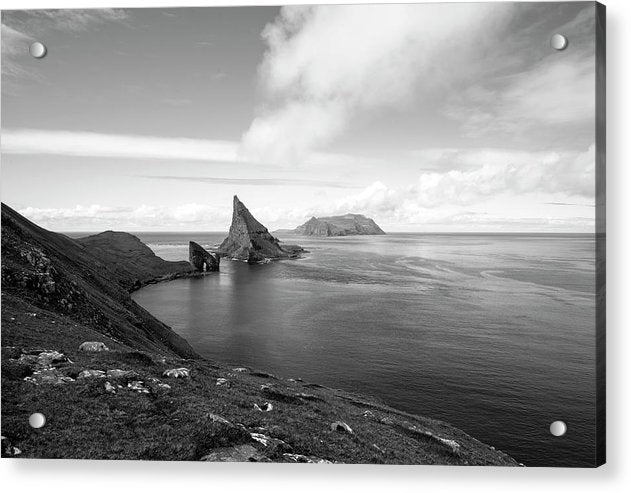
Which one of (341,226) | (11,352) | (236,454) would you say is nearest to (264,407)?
(236,454)

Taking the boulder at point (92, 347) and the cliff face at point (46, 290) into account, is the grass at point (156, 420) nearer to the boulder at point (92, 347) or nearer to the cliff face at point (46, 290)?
the boulder at point (92, 347)

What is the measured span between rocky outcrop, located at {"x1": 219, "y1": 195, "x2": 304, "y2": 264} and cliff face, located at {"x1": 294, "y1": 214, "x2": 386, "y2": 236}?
2.50m

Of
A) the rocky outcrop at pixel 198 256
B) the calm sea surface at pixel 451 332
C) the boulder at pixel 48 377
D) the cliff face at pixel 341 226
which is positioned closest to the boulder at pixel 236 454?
the boulder at pixel 48 377

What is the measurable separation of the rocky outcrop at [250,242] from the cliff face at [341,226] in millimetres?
2503

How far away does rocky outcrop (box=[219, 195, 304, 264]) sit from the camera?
17730 mm

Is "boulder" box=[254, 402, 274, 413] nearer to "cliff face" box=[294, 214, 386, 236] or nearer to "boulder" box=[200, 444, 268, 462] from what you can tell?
"boulder" box=[200, 444, 268, 462]

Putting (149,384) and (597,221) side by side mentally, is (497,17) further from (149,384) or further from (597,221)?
(149,384)

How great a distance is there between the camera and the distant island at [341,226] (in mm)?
16188

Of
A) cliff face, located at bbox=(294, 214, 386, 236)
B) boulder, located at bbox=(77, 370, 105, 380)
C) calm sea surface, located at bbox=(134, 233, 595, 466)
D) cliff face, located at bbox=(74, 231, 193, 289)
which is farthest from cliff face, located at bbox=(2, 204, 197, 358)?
cliff face, located at bbox=(74, 231, 193, 289)

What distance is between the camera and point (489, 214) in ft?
47.4

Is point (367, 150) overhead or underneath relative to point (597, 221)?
overhead

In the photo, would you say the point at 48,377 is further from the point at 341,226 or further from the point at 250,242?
the point at 250,242

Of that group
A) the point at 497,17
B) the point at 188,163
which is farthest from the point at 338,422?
the point at 497,17

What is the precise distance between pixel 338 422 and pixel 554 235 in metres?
9.83
